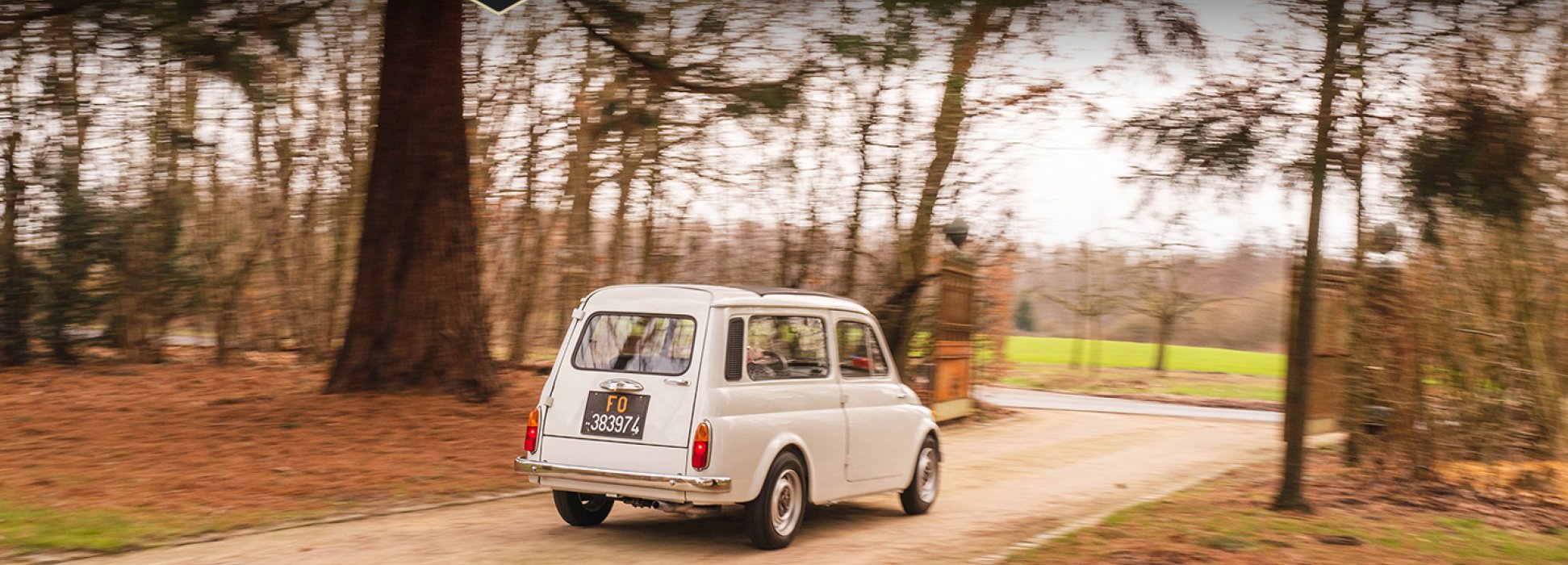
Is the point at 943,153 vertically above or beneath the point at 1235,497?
above

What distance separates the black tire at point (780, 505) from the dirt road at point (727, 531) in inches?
4.4

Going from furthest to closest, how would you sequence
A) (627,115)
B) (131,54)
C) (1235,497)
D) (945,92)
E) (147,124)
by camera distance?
(147,124)
(945,92)
(627,115)
(131,54)
(1235,497)

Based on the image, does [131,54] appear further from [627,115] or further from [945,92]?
[945,92]

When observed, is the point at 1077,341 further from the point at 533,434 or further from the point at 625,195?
the point at 533,434

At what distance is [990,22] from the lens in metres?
15.0

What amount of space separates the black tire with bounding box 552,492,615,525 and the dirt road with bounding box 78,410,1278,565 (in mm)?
104

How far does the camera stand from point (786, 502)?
9617 mm

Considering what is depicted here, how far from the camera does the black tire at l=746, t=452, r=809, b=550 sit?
9.24 meters

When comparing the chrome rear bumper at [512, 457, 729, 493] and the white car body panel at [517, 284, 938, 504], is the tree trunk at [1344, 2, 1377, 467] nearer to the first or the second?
the white car body panel at [517, 284, 938, 504]

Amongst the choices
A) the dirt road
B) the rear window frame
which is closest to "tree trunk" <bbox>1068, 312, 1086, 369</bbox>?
the dirt road

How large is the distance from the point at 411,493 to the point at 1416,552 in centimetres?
766

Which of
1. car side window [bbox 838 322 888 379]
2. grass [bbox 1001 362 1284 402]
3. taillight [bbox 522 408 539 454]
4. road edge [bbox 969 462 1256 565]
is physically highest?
car side window [bbox 838 322 888 379]

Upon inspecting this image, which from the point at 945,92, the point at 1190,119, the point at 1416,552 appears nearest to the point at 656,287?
the point at 1190,119

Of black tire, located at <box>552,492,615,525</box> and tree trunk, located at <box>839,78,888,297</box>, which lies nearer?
black tire, located at <box>552,492,615,525</box>
